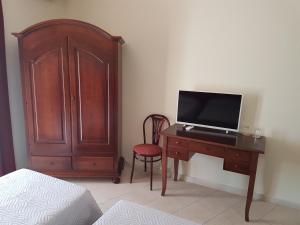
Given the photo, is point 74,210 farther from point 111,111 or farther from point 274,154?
point 274,154

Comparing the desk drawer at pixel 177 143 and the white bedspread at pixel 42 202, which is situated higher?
the desk drawer at pixel 177 143

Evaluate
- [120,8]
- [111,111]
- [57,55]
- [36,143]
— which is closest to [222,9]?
[120,8]

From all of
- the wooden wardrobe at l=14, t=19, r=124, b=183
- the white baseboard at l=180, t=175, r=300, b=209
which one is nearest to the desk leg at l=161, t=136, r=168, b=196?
the white baseboard at l=180, t=175, r=300, b=209

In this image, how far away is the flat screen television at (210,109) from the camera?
248cm

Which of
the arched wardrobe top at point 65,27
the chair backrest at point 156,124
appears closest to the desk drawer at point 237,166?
the chair backrest at point 156,124

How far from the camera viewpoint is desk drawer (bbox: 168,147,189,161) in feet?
8.21

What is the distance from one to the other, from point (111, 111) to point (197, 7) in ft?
4.85

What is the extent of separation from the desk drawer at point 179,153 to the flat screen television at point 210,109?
362 mm

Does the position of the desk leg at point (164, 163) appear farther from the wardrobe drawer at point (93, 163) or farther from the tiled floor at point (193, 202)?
the wardrobe drawer at point (93, 163)

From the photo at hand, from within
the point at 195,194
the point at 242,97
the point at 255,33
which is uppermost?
the point at 255,33

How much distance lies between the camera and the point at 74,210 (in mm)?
1631

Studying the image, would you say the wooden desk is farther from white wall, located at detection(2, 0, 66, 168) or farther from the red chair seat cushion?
white wall, located at detection(2, 0, 66, 168)

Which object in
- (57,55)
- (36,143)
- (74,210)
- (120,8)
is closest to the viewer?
(74,210)

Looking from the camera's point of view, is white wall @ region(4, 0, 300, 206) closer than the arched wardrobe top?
Yes
